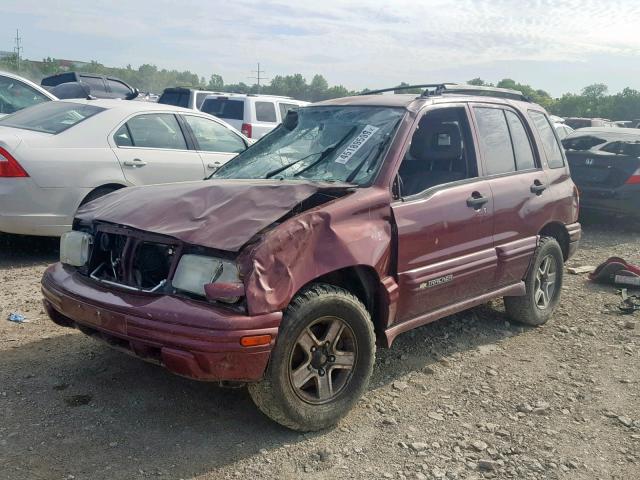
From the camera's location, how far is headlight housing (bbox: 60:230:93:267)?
3.82m

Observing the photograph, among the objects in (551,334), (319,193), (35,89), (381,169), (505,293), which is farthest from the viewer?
(35,89)

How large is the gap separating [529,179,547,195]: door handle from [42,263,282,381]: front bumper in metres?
2.78

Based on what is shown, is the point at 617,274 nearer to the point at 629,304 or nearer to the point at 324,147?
the point at 629,304

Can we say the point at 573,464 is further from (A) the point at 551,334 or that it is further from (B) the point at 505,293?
(A) the point at 551,334

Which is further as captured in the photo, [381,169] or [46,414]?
[381,169]

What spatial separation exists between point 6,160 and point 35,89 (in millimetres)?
3535

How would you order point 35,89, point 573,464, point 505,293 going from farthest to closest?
point 35,89, point 505,293, point 573,464

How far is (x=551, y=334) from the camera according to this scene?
5.35 m

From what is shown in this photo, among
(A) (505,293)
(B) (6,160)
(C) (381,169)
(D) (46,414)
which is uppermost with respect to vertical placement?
(C) (381,169)

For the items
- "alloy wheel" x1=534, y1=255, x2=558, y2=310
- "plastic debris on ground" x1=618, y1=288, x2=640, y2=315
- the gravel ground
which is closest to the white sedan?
the gravel ground

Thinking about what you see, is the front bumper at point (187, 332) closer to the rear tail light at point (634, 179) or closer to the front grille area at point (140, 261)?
the front grille area at point (140, 261)

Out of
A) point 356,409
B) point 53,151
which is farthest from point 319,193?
point 53,151

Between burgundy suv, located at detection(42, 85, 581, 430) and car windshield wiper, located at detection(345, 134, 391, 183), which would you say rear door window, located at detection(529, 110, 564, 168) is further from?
car windshield wiper, located at detection(345, 134, 391, 183)

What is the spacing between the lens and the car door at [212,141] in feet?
24.5
